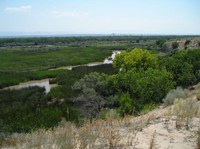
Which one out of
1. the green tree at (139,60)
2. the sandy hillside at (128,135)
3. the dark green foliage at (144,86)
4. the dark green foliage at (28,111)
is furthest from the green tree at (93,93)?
the sandy hillside at (128,135)

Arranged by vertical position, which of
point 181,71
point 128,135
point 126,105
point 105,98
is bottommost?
point 105,98

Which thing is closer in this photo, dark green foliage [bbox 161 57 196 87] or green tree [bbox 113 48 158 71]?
dark green foliage [bbox 161 57 196 87]

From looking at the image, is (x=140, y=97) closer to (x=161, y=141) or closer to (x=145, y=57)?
(x=145, y=57)

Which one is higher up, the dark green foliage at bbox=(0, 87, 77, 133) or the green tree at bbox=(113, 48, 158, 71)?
the green tree at bbox=(113, 48, 158, 71)

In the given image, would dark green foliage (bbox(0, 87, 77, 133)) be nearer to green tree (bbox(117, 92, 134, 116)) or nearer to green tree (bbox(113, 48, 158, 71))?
green tree (bbox(117, 92, 134, 116))

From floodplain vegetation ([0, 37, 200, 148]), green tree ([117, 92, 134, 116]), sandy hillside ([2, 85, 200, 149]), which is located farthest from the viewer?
green tree ([117, 92, 134, 116])

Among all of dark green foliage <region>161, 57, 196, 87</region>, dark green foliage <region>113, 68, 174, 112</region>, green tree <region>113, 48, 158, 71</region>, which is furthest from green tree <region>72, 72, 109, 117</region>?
dark green foliage <region>161, 57, 196, 87</region>

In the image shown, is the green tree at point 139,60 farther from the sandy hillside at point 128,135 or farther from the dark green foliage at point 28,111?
the sandy hillside at point 128,135

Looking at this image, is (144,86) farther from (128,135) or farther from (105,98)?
(128,135)

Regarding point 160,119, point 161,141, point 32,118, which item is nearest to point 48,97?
point 32,118

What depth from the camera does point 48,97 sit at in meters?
32.3

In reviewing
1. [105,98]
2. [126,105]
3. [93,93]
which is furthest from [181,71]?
[126,105]

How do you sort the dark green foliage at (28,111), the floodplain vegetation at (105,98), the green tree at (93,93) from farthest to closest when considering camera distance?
the green tree at (93,93)
the dark green foliage at (28,111)
the floodplain vegetation at (105,98)

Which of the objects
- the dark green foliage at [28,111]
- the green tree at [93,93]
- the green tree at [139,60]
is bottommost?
the dark green foliage at [28,111]
